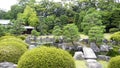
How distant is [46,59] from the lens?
7605 millimetres

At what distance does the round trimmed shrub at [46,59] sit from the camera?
758 centimetres

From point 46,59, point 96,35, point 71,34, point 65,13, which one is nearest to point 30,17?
point 65,13

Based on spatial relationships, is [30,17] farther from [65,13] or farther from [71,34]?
[71,34]

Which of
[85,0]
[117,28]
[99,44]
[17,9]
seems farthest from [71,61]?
[17,9]

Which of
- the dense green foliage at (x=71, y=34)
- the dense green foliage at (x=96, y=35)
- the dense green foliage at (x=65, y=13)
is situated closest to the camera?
the dense green foliage at (x=96, y=35)

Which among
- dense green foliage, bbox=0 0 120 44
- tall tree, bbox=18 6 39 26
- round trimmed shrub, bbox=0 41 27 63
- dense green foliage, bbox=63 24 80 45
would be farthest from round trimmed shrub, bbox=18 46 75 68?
tall tree, bbox=18 6 39 26

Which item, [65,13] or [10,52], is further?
[65,13]

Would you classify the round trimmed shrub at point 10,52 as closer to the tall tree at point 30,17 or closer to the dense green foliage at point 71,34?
the dense green foliage at point 71,34

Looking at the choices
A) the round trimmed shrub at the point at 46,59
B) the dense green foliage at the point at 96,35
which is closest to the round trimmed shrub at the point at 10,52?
the round trimmed shrub at the point at 46,59

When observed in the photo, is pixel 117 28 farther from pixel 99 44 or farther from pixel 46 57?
pixel 46 57

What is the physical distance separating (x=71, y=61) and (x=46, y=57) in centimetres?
94

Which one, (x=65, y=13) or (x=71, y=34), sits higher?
(x=65, y=13)

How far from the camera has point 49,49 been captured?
7.94 meters

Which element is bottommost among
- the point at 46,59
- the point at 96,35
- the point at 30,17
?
the point at 96,35
